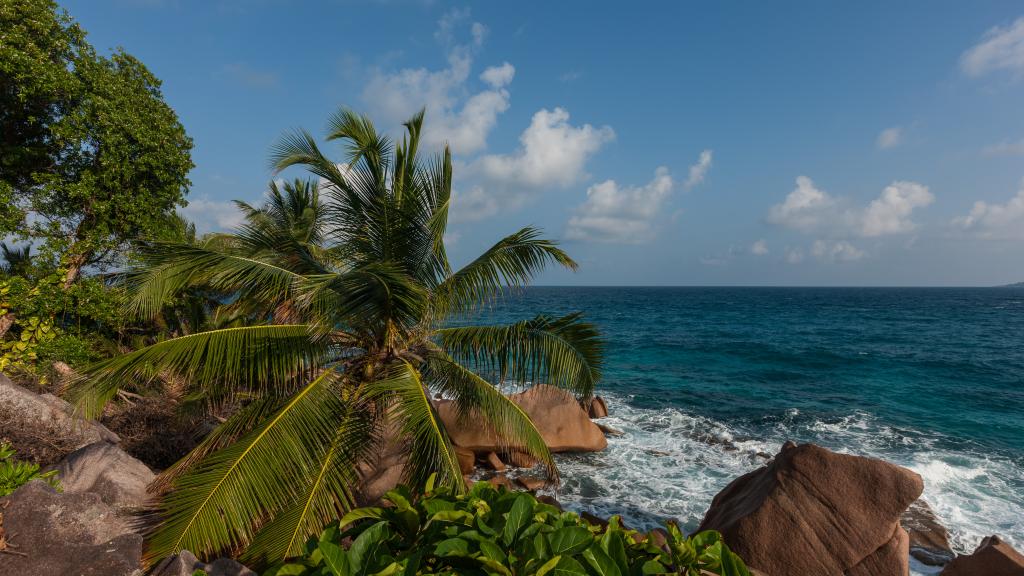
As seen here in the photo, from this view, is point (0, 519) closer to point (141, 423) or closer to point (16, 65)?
point (141, 423)

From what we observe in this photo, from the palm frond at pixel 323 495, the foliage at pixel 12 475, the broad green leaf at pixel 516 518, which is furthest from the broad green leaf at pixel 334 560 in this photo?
the foliage at pixel 12 475

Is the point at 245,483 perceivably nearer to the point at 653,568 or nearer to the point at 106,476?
the point at 106,476

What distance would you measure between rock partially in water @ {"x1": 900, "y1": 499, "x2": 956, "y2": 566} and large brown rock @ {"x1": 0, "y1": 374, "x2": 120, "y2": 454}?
1323cm

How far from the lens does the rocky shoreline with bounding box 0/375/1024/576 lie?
312 centimetres

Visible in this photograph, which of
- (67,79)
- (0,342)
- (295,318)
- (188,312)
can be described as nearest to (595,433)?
(295,318)

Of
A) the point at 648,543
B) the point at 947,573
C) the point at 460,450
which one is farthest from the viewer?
the point at 460,450

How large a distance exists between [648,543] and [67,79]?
13.5 meters

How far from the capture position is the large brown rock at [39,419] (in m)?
5.96

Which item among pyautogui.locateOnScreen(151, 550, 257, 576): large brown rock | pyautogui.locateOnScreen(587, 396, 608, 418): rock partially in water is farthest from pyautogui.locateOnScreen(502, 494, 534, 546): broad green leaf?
pyautogui.locateOnScreen(587, 396, 608, 418): rock partially in water

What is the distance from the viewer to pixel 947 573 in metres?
6.03

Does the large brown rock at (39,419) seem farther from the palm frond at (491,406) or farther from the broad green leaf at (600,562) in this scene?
the broad green leaf at (600,562)

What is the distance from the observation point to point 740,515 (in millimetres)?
6684

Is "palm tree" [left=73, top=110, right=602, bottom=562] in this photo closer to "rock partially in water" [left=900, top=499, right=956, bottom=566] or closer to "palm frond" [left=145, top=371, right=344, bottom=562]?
"palm frond" [left=145, top=371, right=344, bottom=562]

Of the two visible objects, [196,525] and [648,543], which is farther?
[196,525]
